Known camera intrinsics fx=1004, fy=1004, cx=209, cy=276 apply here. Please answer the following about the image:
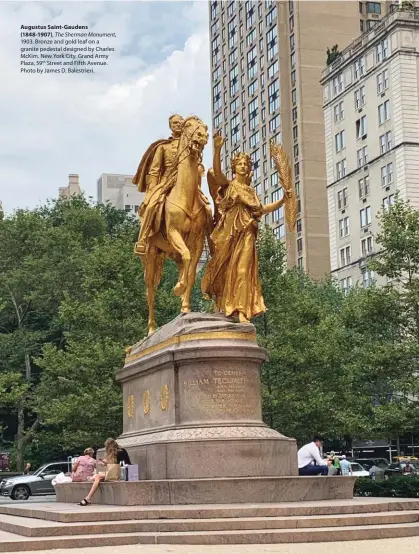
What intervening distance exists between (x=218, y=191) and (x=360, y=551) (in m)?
10.3

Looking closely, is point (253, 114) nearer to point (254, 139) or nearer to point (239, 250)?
point (254, 139)

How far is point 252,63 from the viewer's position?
370 ft

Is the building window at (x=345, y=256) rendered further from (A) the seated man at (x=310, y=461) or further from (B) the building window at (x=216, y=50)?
(A) the seated man at (x=310, y=461)

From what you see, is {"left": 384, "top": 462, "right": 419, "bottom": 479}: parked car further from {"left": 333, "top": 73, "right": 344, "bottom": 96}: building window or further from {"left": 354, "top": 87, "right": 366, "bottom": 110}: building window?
{"left": 333, "top": 73, "right": 344, "bottom": 96}: building window

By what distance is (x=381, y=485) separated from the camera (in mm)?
26875

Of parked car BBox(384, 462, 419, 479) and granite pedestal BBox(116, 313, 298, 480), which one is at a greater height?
granite pedestal BBox(116, 313, 298, 480)

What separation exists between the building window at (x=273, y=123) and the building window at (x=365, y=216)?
27496mm

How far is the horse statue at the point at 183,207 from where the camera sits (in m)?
20.5

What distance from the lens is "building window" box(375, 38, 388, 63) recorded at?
7544 cm

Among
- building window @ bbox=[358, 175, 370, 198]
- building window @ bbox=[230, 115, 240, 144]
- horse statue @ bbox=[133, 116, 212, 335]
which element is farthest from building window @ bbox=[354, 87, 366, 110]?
horse statue @ bbox=[133, 116, 212, 335]

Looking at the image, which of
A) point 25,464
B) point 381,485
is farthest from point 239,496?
point 25,464

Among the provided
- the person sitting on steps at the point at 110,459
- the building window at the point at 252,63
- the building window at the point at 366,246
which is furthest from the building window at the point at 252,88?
the person sitting on steps at the point at 110,459

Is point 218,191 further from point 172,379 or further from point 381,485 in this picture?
point 381,485

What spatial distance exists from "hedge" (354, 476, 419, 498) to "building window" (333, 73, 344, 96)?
6026 cm
